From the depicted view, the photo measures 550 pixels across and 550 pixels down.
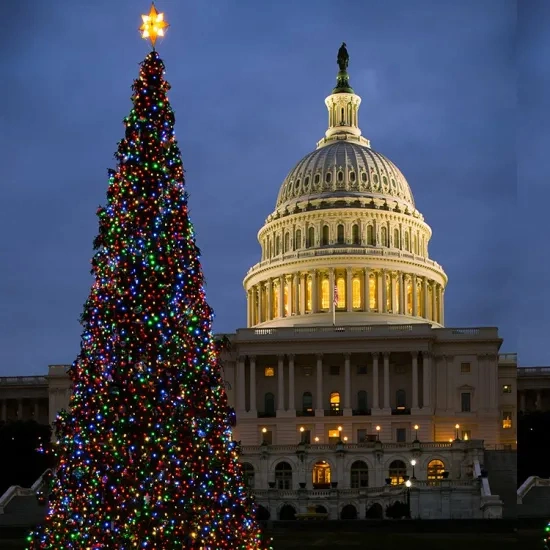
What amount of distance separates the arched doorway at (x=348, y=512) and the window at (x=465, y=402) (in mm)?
36259

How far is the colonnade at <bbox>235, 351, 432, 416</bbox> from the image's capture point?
11562 centimetres

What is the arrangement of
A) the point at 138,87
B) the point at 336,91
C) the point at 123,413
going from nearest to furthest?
1. the point at 123,413
2. the point at 138,87
3. the point at 336,91

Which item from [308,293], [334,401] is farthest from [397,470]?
[308,293]

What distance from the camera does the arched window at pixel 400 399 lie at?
117m

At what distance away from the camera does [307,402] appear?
388 ft

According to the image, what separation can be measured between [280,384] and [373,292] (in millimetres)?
20003

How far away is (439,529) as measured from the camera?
5597 centimetres

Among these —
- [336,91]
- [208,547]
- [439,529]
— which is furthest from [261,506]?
[336,91]

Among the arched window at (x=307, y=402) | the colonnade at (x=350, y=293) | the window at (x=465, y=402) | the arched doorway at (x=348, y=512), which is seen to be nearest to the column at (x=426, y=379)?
the window at (x=465, y=402)

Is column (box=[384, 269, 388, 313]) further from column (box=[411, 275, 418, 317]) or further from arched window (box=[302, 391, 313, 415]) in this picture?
arched window (box=[302, 391, 313, 415])

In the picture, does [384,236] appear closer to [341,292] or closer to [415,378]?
[341,292]

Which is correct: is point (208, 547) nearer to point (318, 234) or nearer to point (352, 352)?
point (352, 352)

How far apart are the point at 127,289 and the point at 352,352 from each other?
284 feet

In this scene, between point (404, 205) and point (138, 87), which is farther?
point (404, 205)
